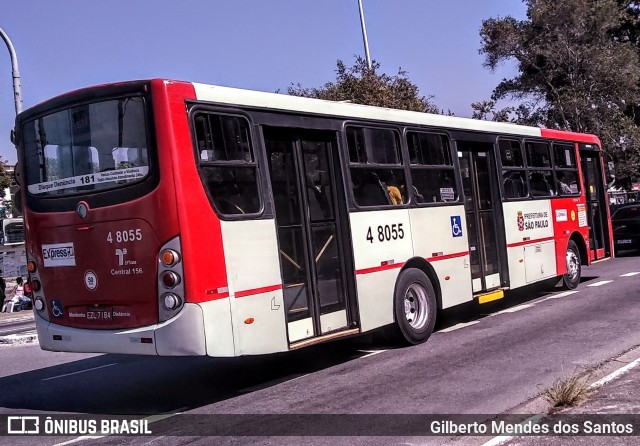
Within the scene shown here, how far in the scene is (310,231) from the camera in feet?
26.2

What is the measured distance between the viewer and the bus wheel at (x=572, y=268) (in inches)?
547

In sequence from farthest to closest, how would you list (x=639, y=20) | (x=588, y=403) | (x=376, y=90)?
(x=639, y=20)
(x=376, y=90)
(x=588, y=403)

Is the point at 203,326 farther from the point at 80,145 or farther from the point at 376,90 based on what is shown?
the point at 376,90

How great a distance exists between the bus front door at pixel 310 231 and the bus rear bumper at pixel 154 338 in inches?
52.3

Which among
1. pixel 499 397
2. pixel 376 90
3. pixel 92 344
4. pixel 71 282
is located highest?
pixel 376 90

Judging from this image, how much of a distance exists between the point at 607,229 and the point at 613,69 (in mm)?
16473

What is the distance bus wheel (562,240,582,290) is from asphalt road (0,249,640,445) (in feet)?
6.77

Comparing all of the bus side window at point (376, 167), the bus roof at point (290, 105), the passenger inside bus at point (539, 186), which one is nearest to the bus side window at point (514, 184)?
the passenger inside bus at point (539, 186)

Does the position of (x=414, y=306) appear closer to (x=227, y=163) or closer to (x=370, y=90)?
(x=227, y=163)

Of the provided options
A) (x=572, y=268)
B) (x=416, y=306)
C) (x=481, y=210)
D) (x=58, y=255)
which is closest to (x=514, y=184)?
(x=481, y=210)

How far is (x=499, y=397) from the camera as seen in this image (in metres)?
6.43

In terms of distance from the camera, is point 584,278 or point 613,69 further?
point 613,69

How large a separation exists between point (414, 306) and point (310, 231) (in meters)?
2.38

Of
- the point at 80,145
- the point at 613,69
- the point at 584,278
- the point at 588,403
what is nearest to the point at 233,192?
the point at 80,145
